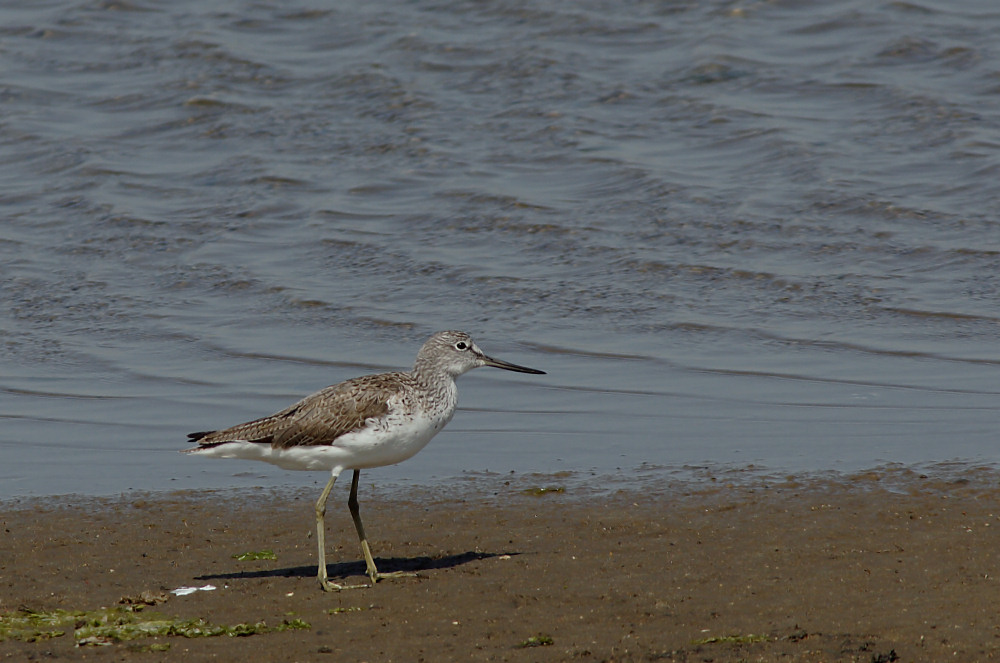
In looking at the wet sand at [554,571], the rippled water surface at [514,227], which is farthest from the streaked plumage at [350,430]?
the rippled water surface at [514,227]

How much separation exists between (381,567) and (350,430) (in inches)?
29.8

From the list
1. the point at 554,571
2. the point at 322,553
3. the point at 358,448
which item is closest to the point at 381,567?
the point at 322,553

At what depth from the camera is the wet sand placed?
18.1 ft

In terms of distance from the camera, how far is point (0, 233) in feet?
47.3

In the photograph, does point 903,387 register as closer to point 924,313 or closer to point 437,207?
point 924,313

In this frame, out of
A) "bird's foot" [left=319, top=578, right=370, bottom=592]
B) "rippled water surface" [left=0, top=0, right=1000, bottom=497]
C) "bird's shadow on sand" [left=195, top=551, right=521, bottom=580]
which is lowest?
"bird's shadow on sand" [left=195, top=551, right=521, bottom=580]

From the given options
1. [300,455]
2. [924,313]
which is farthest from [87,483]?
[924,313]

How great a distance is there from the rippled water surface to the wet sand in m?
0.63

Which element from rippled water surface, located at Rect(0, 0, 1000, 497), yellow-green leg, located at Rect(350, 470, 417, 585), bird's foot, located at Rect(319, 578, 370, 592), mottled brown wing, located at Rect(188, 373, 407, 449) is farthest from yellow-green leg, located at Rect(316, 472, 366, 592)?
rippled water surface, located at Rect(0, 0, 1000, 497)

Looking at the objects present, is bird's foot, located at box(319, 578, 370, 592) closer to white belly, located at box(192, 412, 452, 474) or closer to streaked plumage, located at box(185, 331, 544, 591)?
streaked plumage, located at box(185, 331, 544, 591)

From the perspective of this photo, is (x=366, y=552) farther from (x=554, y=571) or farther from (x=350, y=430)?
(x=554, y=571)

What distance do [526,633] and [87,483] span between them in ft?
12.2

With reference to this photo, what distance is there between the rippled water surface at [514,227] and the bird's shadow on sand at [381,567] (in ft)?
4.42

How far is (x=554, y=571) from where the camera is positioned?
6621 millimetres
